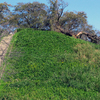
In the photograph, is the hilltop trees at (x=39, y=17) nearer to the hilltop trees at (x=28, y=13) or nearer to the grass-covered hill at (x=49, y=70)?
the hilltop trees at (x=28, y=13)

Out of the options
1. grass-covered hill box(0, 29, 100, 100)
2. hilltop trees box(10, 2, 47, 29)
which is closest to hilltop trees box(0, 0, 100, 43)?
hilltop trees box(10, 2, 47, 29)

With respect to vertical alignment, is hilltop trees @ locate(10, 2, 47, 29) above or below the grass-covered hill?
above

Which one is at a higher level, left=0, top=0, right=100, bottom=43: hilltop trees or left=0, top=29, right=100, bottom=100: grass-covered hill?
left=0, top=0, right=100, bottom=43: hilltop trees

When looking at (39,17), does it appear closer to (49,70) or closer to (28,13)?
(28,13)

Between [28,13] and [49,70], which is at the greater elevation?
[28,13]

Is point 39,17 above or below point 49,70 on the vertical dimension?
above

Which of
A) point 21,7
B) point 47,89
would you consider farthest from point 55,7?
point 47,89

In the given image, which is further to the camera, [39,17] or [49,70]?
[39,17]

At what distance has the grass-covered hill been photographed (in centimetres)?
680

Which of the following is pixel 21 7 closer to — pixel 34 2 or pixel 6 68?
pixel 34 2

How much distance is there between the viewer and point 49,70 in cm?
878

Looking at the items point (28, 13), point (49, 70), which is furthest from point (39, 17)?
point (49, 70)

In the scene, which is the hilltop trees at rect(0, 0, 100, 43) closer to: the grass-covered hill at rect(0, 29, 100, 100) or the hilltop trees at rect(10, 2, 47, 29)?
the hilltop trees at rect(10, 2, 47, 29)

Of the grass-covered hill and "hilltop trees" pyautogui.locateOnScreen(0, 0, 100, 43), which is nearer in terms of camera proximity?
the grass-covered hill
